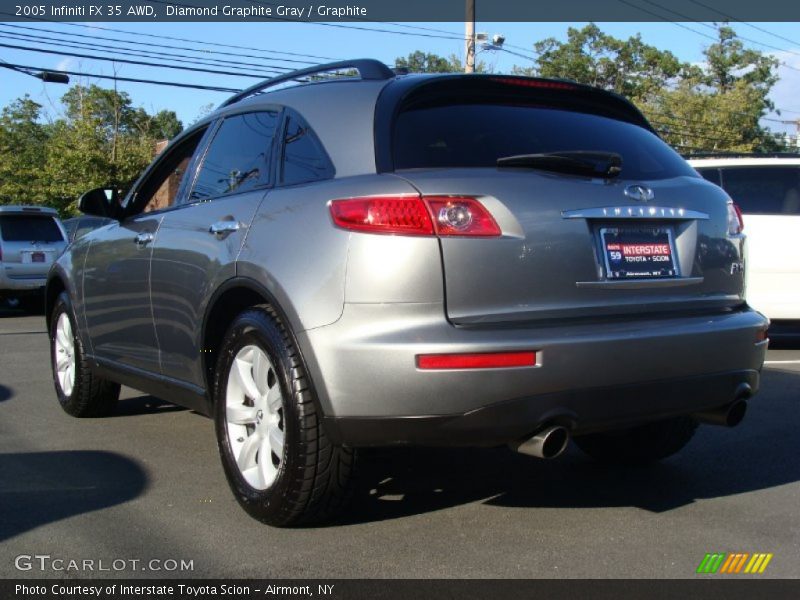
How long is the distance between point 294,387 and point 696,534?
1.73 m

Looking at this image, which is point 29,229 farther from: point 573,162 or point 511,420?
point 511,420

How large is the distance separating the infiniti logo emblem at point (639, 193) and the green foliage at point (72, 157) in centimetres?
3095

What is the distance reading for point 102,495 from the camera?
4418 millimetres

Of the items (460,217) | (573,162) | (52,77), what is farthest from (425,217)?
(52,77)

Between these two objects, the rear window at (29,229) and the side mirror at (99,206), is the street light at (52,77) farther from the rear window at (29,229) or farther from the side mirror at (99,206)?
the side mirror at (99,206)

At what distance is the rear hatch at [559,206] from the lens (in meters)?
3.39

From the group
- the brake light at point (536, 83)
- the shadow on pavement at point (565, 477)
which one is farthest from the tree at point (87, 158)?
the brake light at point (536, 83)

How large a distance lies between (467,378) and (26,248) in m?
14.3

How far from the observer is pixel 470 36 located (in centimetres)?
2495

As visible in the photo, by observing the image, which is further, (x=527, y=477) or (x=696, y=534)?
(x=527, y=477)

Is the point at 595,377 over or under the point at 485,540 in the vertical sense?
over

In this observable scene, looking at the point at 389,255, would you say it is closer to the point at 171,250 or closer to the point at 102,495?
the point at 171,250
